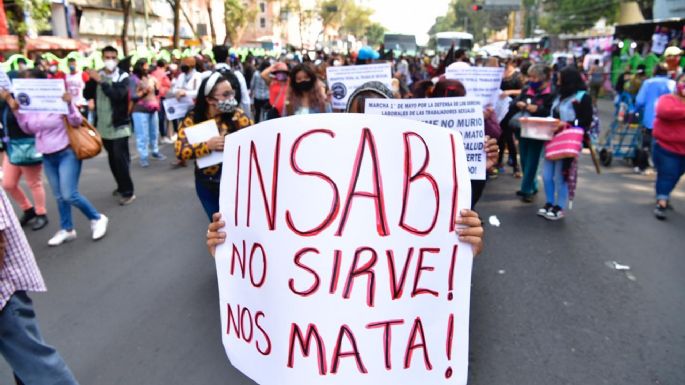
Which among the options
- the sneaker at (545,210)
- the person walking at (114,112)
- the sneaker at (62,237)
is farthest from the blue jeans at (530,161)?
the sneaker at (62,237)

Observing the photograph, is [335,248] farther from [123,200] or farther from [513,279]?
[123,200]

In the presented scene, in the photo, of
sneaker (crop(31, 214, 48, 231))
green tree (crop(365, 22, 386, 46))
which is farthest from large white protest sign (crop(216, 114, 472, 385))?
green tree (crop(365, 22, 386, 46))

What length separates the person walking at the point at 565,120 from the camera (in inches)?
216

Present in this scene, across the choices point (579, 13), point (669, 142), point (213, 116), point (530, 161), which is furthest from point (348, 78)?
point (579, 13)

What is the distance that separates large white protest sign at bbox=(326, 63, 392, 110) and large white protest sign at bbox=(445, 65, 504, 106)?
2.42 ft

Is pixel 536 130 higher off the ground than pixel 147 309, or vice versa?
pixel 536 130

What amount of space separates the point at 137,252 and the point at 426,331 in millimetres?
4212

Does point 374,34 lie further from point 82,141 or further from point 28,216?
point 82,141

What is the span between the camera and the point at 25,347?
7.46ft

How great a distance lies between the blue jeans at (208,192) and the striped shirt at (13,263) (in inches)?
53.9

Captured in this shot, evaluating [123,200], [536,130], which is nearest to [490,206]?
[536,130]

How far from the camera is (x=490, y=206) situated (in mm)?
6426

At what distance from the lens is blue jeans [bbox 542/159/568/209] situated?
5.73 metres

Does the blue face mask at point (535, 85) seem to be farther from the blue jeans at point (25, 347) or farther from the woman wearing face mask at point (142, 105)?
the woman wearing face mask at point (142, 105)
